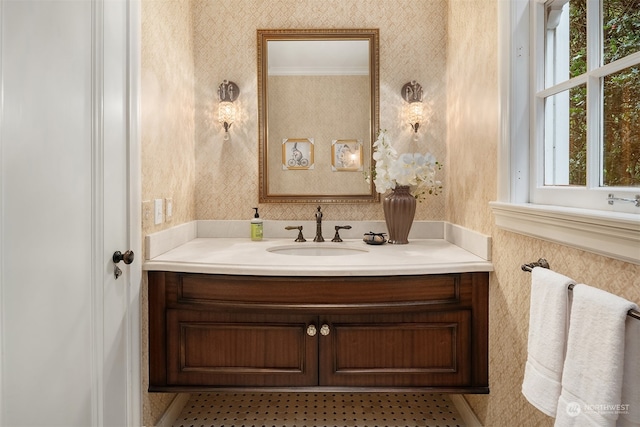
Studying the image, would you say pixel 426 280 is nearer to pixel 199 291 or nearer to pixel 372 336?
pixel 372 336

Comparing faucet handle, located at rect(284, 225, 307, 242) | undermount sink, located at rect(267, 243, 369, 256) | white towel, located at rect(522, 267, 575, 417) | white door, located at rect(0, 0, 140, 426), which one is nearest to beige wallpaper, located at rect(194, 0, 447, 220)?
faucet handle, located at rect(284, 225, 307, 242)

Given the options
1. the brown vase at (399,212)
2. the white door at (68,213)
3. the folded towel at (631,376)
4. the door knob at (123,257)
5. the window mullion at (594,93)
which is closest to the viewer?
the folded towel at (631,376)

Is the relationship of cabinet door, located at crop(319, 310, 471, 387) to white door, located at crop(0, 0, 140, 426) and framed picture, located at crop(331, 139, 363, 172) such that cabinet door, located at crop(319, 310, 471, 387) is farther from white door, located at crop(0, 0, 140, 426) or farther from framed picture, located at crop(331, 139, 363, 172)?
framed picture, located at crop(331, 139, 363, 172)

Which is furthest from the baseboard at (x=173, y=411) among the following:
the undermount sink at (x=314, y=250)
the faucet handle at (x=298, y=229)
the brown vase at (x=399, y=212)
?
the brown vase at (x=399, y=212)

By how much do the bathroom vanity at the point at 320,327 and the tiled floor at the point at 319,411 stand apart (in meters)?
0.44

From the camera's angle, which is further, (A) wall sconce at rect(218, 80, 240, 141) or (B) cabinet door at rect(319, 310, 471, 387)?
(A) wall sconce at rect(218, 80, 240, 141)

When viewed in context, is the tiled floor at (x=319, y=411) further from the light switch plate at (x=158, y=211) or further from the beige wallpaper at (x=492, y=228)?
the light switch plate at (x=158, y=211)

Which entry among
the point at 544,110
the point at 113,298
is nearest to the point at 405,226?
the point at 544,110

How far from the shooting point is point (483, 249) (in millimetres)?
1793

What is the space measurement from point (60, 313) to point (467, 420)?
5.81ft

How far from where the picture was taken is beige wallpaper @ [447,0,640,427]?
47.3 inches

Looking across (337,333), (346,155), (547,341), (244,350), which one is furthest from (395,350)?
(346,155)

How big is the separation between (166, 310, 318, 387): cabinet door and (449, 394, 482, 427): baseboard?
2.56 ft

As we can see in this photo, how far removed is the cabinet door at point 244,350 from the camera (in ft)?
5.65
